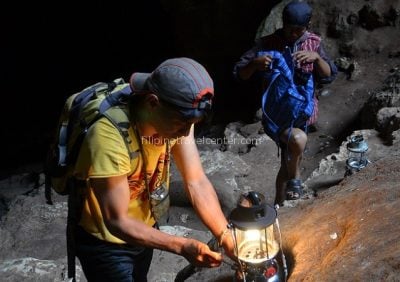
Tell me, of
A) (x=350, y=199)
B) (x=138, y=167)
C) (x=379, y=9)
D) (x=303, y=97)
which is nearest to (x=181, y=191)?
(x=303, y=97)

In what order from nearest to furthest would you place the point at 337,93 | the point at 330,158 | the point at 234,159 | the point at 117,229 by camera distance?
the point at 117,229
the point at 330,158
the point at 234,159
the point at 337,93

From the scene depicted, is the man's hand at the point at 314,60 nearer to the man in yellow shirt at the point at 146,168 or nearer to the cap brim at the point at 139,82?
the man in yellow shirt at the point at 146,168

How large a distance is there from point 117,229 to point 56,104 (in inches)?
664

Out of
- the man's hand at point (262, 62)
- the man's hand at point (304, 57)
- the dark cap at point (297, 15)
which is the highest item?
the dark cap at point (297, 15)

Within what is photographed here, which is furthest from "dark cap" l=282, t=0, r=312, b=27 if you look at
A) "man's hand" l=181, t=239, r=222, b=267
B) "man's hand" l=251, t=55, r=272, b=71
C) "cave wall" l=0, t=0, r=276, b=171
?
"cave wall" l=0, t=0, r=276, b=171

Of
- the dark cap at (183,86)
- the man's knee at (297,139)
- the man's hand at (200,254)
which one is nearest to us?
the dark cap at (183,86)

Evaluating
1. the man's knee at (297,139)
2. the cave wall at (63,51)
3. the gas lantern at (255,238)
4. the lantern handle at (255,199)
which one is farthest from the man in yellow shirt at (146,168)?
the cave wall at (63,51)

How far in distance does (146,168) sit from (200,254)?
618 millimetres

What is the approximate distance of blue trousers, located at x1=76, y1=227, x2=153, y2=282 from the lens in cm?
293

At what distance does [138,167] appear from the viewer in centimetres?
263

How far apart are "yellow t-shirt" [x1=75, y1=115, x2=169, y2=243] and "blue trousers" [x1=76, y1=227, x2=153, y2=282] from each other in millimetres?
94

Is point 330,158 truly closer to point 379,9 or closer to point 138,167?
point 138,167

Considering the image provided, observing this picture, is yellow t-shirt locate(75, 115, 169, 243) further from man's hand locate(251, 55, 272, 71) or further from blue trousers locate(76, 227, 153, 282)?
man's hand locate(251, 55, 272, 71)

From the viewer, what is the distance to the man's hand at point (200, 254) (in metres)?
2.37
